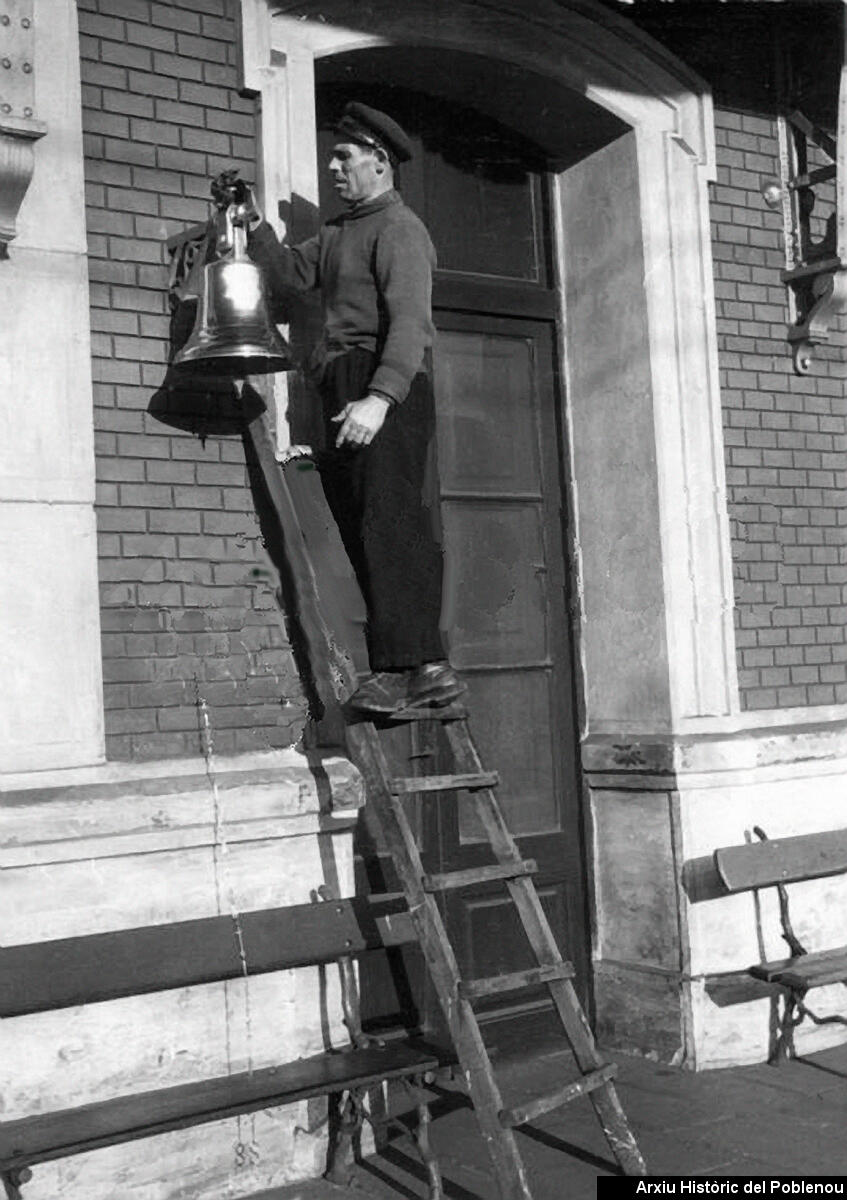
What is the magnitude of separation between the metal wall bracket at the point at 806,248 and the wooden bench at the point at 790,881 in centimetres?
197

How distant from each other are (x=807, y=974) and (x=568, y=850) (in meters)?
1.03

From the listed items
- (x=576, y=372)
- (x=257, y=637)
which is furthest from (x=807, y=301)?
(x=257, y=637)

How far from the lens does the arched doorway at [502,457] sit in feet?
18.7

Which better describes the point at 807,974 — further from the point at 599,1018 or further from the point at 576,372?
the point at 576,372

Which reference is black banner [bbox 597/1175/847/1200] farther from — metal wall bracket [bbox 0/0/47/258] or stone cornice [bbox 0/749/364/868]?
metal wall bracket [bbox 0/0/47/258]

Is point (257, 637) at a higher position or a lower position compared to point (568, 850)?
higher

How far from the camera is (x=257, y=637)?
15.3ft

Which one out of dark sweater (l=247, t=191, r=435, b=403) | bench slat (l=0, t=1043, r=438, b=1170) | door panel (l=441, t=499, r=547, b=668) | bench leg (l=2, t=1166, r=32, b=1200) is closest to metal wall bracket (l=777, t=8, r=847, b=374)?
door panel (l=441, t=499, r=547, b=668)

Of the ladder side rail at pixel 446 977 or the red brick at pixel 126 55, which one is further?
the red brick at pixel 126 55

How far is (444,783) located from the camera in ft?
14.1

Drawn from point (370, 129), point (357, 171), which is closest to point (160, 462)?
point (357, 171)

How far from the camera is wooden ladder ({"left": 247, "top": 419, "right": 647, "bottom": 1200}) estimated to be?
3.94m

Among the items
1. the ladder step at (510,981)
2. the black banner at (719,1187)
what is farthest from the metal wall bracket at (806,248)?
the black banner at (719,1187)

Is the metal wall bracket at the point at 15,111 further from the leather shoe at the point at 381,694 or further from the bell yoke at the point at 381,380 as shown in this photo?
the leather shoe at the point at 381,694
